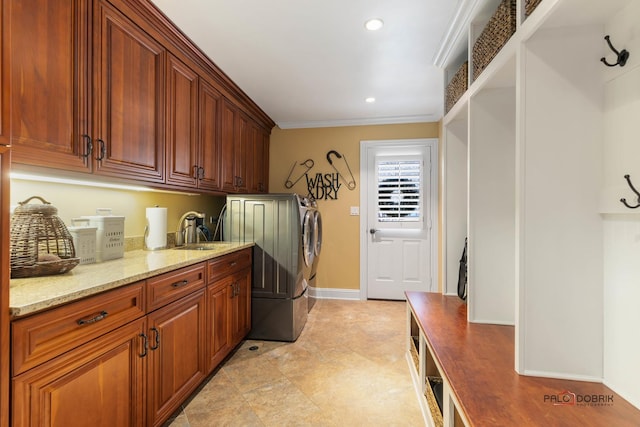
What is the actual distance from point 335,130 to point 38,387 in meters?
3.73

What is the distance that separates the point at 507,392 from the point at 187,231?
2530 millimetres

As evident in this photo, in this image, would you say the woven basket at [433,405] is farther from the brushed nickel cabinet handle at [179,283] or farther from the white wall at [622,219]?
the brushed nickel cabinet handle at [179,283]

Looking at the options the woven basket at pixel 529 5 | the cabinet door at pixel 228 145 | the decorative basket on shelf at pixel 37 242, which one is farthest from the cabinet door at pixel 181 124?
the woven basket at pixel 529 5

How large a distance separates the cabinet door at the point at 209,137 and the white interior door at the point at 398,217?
1988 mm

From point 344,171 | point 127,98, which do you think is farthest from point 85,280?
point 344,171

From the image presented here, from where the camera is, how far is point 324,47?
87.6 inches

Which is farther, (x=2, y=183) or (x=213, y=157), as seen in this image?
(x=213, y=157)

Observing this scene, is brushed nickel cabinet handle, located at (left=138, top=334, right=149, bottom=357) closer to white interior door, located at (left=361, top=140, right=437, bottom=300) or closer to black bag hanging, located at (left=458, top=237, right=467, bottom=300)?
black bag hanging, located at (left=458, top=237, right=467, bottom=300)

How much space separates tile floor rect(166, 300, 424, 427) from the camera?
5.69 feet

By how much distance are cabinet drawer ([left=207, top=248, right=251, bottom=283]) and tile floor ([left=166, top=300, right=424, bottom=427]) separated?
0.71 m

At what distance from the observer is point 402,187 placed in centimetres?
396

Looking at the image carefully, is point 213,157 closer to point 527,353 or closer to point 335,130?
point 335,130

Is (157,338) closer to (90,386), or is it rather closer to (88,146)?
(90,386)

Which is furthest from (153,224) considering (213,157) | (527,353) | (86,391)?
(527,353)
